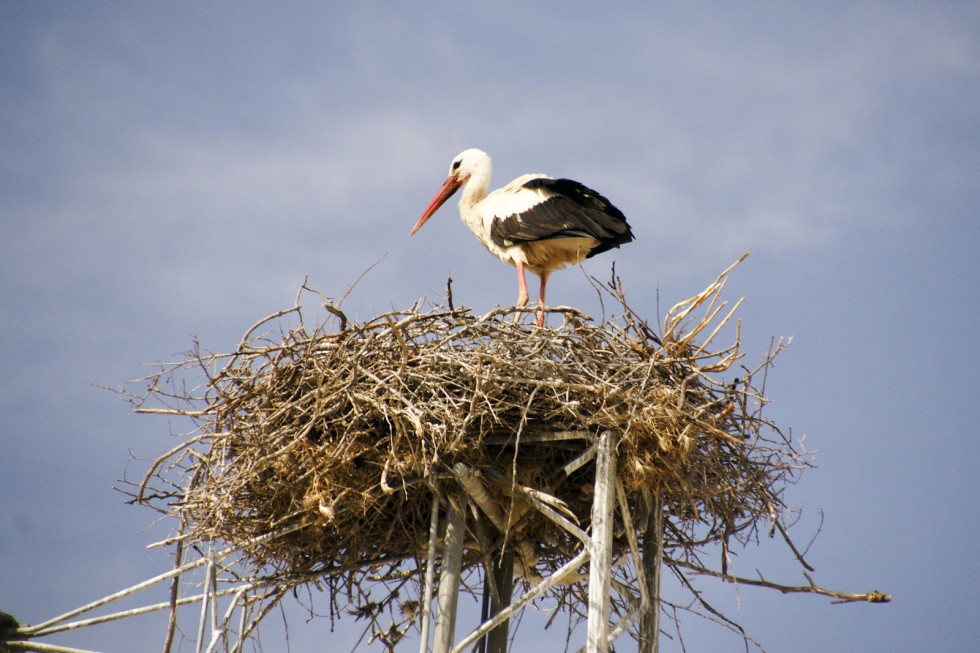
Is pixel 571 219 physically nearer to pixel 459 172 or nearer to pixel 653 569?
pixel 459 172

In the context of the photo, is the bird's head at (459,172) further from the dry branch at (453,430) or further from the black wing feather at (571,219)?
the dry branch at (453,430)

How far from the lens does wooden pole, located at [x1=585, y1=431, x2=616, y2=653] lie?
20.8 feet

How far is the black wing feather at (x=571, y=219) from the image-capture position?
926 centimetres

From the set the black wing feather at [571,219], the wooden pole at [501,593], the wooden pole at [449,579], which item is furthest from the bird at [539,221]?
the wooden pole at [449,579]

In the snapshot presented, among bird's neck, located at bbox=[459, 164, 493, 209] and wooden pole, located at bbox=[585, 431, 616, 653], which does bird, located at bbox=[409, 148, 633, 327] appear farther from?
wooden pole, located at bbox=[585, 431, 616, 653]

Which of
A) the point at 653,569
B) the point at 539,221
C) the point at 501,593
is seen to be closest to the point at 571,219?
the point at 539,221

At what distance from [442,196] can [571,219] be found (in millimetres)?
2075

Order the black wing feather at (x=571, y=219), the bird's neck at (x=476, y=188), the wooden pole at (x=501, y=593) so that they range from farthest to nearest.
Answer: the bird's neck at (x=476, y=188) < the black wing feather at (x=571, y=219) < the wooden pole at (x=501, y=593)

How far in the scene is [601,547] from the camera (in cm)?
647

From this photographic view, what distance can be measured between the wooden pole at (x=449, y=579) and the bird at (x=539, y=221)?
2.19 m

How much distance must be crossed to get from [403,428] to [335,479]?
1.70ft

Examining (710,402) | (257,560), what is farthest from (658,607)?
(257,560)

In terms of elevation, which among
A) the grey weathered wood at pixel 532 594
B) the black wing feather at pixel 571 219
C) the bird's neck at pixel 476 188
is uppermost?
the bird's neck at pixel 476 188

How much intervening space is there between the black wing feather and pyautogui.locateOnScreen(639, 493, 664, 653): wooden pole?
8.54 feet
